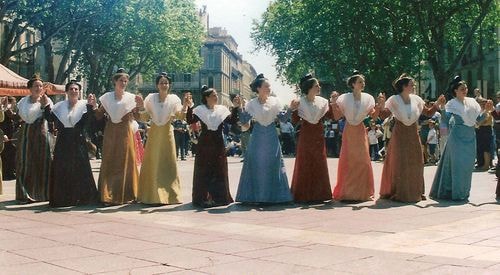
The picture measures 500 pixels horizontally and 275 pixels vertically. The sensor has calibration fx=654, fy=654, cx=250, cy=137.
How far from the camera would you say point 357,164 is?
9.72 m

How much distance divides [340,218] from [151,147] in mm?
3090

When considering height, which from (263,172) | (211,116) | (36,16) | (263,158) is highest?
(36,16)

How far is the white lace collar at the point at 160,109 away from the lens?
9.50 metres

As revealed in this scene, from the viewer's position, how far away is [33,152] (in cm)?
1002

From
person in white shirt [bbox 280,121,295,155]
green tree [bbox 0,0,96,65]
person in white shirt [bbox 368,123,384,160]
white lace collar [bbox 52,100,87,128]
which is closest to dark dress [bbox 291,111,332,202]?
white lace collar [bbox 52,100,87,128]

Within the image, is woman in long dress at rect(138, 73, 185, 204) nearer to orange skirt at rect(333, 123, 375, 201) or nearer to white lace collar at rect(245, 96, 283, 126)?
white lace collar at rect(245, 96, 283, 126)

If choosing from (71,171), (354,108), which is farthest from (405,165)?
(71,171)

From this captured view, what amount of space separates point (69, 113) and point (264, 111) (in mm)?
2870

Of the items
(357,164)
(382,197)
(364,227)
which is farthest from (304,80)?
(364,227)

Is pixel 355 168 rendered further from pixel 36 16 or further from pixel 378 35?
pixel 378 35

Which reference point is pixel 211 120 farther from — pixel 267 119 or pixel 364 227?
pixel 364 227

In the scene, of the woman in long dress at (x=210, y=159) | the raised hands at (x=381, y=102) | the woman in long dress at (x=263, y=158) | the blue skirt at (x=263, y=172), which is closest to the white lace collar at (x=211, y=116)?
the woman in long dress at (x=210, y=159)

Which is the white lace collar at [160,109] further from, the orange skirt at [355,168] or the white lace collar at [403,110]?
the white lace collar at [403,110]

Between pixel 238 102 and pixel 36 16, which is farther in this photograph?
pixel 36 16
